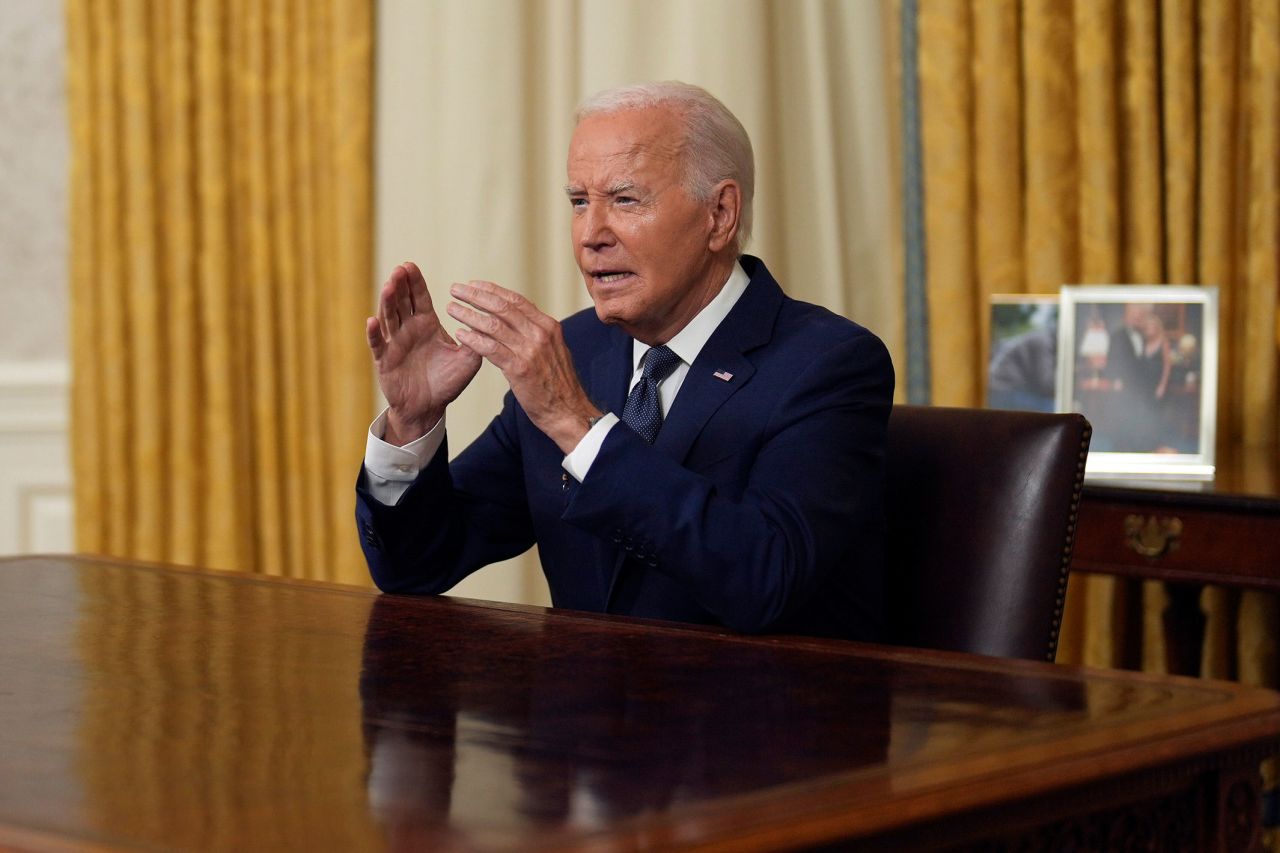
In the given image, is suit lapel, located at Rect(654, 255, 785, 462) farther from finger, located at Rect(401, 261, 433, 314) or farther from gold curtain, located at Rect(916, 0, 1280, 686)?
gold curtain, located at Rect(916, 0, 1280, 686)

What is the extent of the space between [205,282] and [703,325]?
2.71 metres

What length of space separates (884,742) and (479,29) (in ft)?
10.7

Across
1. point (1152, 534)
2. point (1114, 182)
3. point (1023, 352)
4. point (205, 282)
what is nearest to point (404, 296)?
point (1152, 534)

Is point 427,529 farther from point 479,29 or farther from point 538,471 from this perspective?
point 479,29

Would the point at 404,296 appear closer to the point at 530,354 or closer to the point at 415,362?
the point at 415,362

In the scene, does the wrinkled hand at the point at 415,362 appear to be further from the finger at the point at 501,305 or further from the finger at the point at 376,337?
the finger at the point at 501,305

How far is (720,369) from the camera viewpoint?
7.64 feet

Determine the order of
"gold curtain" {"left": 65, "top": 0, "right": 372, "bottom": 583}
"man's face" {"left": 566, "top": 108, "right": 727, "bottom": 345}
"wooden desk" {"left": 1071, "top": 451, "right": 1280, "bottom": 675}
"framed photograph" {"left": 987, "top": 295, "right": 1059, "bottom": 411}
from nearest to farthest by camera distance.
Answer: "man's face" {"left": 566, "top": 108, "right": 727, "bottom": 345} → "wooden desk" {"left": 1071, "top": 451, "right": 1280, "bottom": 675} → "framed photograph" {"left": 987, "top": 295, "right": 1059, "bottom": 411} → "gold curtain" {"left": 65, "top": 0, "right": 372, "bottom": 583}

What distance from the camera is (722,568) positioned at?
1.98 metres

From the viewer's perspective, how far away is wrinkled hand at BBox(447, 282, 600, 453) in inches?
83.2

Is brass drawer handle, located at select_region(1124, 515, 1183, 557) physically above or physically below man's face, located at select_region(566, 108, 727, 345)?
below

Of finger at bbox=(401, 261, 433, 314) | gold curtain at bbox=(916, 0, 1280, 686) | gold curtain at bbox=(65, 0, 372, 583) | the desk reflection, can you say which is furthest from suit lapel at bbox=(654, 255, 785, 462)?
gold curtain at bbox=(65, 0, 372, 583)

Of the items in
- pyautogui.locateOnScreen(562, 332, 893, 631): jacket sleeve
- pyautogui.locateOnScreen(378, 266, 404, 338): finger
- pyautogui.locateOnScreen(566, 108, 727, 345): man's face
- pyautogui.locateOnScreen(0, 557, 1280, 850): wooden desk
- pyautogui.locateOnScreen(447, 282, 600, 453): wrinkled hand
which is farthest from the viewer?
pyautogui.locateOnScreen(566, 108, 727, 345): man's face

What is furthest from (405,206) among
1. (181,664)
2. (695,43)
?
(181,664)
